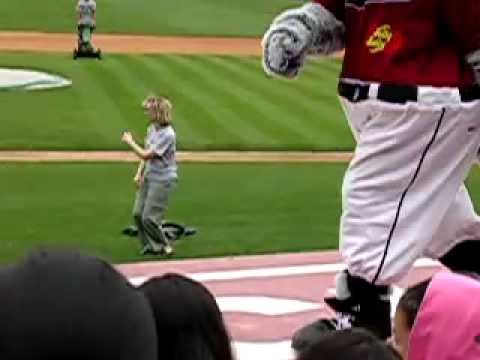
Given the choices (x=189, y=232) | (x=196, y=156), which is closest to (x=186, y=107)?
(x=196, y=156)

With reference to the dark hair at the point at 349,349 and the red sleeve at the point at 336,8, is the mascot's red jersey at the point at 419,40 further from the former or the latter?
the dark hair at the point at 349,349

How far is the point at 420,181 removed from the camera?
4.95 meters

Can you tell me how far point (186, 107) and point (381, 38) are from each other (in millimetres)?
12542

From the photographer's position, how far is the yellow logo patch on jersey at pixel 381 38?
193 inches

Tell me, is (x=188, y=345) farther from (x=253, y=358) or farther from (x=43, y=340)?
(x=253, y=358)

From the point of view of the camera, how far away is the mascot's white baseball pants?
16.1ft

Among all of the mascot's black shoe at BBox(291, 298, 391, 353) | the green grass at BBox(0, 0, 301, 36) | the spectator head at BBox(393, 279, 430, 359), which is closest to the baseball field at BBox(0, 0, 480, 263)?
the green grass at BBox(0, 0, 301, 36)

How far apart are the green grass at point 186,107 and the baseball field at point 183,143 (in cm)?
2

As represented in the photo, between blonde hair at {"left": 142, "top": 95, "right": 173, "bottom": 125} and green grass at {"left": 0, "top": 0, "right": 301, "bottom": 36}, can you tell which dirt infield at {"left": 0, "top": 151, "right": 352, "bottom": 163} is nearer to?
blonde hair at {"left": 142, "top": 95, "right": 173, "bottom": 125}

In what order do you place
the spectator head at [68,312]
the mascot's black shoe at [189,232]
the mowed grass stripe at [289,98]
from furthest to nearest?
→ 1. the mowed grass stripe at [289,98]
2. the mascot's black shoe at [189,232]
3. the spectator head at [68,312]

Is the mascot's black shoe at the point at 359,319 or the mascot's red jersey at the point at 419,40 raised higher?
the mascot's red jersey at the point at 419,40

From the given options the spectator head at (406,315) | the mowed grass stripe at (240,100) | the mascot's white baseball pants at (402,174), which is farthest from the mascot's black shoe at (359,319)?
the mowed grass stripe at (240,100)

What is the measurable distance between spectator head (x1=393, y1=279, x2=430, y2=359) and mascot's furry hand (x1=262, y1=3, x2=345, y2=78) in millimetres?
1219

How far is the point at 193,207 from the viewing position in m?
11.4
